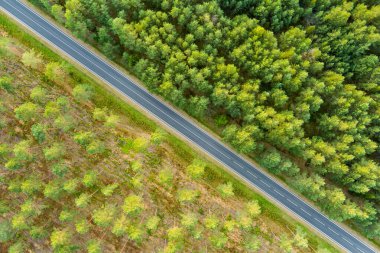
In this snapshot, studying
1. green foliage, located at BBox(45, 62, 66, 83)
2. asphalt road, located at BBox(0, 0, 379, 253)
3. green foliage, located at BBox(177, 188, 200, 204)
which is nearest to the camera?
green foliage, located at BBox(177, 188, 200, 204)

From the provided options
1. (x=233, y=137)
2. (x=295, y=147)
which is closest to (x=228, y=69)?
(x=233, y=137)

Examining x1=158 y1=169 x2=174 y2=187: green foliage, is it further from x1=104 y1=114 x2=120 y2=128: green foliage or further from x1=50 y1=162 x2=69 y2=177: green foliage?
x1=50 y1=162 x2=69 y2=177: green foliage

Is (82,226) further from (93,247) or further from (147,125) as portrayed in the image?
(147,125)

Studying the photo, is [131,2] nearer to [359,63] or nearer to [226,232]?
[359,63]

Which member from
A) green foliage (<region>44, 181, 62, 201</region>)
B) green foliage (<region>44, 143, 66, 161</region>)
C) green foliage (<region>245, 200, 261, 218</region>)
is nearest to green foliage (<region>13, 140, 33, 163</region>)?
green foliage (<region>44, 143, 66, 161</region>)

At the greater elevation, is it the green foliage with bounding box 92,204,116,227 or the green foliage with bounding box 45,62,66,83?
the green foliage with bounding box 45,62,66,83

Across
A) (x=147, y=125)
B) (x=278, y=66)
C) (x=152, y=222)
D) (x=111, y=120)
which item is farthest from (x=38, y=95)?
(x=278, y=66)
